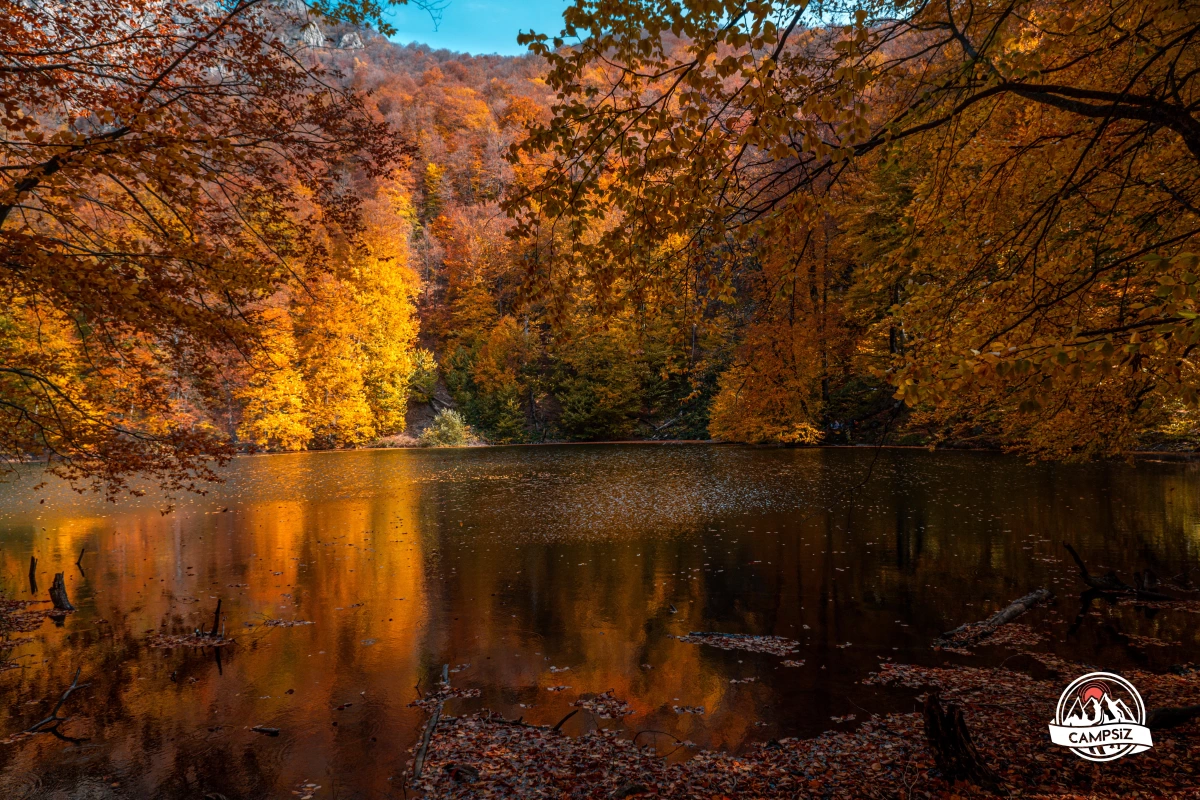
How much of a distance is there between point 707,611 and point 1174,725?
4.59 meters

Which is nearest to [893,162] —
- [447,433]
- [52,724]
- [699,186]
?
[699,186]

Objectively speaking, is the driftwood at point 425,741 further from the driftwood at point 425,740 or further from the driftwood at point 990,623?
the driftwood at point 990,623

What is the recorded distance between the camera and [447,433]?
3378 cm

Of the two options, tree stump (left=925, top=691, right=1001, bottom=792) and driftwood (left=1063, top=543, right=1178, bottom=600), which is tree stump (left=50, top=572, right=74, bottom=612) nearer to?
tree stump (left=925, top=691, right=1001, bottom=792)

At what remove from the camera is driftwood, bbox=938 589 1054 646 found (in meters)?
6.73

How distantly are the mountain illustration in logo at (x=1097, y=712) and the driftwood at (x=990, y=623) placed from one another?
1.78 metres

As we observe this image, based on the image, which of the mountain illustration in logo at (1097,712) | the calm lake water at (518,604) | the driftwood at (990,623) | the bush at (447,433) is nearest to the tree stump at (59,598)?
the calm lake water at (518,604)

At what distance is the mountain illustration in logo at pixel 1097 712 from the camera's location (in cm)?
450

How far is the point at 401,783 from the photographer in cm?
451

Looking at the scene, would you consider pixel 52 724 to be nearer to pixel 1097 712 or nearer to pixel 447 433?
pixel 1097 712

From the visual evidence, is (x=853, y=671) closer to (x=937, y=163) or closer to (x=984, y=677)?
(x=984, y=677)

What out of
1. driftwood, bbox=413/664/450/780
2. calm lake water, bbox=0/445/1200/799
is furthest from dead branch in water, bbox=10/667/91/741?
driftwood, bbox=413/664/450/780

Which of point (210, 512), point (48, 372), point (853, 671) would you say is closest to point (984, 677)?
point (853, 671)

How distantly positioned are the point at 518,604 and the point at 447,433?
26.1 m
